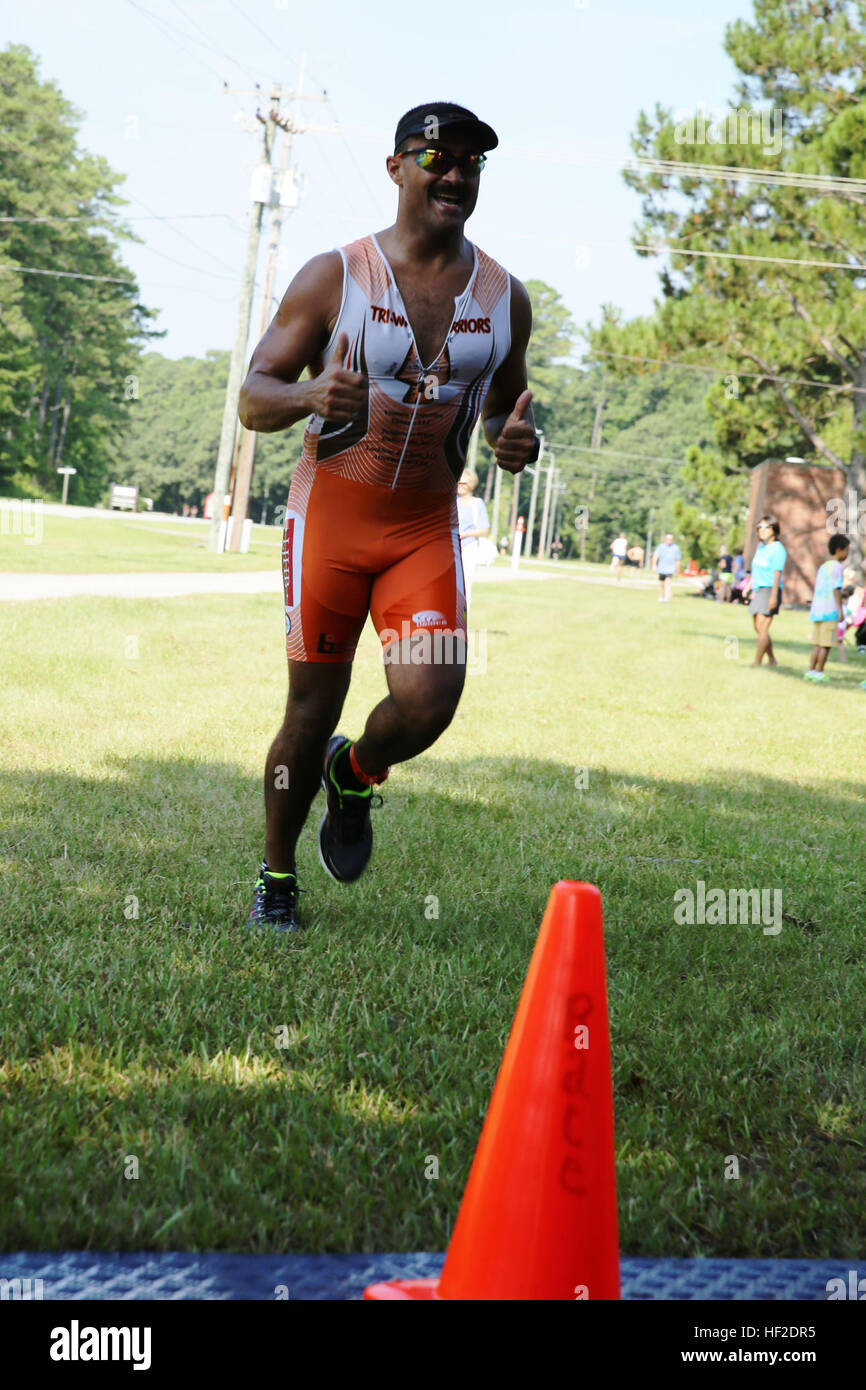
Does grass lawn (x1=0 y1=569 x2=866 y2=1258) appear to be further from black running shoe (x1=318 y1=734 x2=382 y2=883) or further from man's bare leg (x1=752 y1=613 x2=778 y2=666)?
man's bare leg (x1=752 y1=613 x2=778 y2=666)

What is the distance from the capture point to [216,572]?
Result: 25312 millimetres

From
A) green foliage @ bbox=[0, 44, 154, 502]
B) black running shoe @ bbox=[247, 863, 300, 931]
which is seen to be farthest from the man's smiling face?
green foliage @ bbox=[0, 44, 154, 502]

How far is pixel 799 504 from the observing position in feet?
145

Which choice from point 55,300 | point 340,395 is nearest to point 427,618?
point 340,395

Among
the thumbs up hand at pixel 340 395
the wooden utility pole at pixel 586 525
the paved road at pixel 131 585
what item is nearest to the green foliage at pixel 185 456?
the wooden utility pole at pixel 586 525

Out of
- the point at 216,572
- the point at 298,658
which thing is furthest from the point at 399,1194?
the point at 216,572

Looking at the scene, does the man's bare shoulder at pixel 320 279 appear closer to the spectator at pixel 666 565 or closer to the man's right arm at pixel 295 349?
the man's right arm at pixel 295 349

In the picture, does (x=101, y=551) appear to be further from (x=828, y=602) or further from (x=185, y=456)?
(x=185, y=456)

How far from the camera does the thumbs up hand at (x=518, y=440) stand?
3.92 meters

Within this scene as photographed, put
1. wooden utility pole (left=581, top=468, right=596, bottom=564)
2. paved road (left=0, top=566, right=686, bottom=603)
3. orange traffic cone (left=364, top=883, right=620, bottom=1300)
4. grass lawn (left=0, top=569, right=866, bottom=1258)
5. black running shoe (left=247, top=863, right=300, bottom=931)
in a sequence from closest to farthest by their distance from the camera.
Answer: orange traffic cone (left=364, top=883, right=620, bottom=1300)
grass lawn (left=0, top=569, right=866, bottom=1258)
black running shoe (left=247, top=863, right=300, bottom=931)
paved road (left=0, top=566, right=686, bottom=603)
wooden utility pole (left=581, top=468, right=596, bottom=564)

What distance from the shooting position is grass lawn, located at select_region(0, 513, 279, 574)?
856 inches

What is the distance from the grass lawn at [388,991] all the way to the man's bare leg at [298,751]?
0.31m
